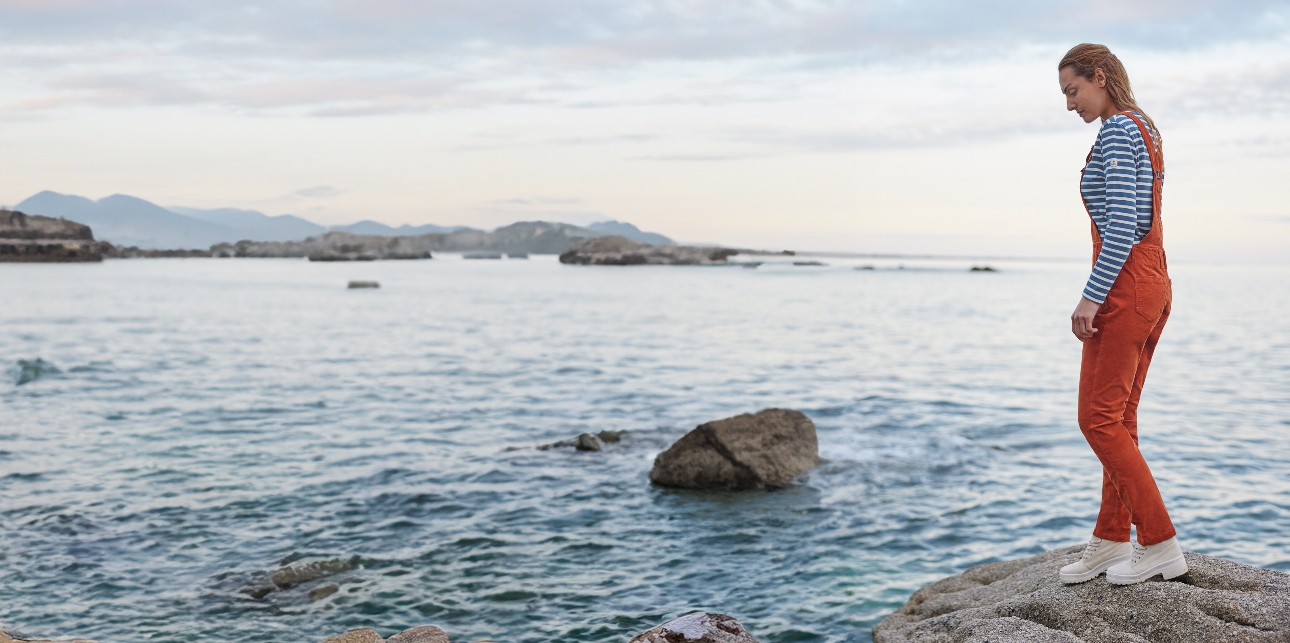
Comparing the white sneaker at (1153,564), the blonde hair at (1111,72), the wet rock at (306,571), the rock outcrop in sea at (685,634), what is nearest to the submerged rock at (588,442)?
the wet rock at (306,571)

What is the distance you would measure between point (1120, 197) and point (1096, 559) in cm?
266

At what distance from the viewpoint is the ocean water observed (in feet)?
32.8

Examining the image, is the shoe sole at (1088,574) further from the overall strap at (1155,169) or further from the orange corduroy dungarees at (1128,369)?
the overall strap at (1155,169)

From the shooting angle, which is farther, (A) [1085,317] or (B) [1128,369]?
(B) [1128,369]

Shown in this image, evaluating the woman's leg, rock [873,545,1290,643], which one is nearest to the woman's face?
the woman's leg

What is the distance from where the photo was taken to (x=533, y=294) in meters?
85.6

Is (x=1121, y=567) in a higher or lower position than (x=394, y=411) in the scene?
higher

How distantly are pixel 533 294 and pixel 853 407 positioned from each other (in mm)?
64551

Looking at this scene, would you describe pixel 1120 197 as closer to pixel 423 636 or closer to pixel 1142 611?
pixel 1142 611

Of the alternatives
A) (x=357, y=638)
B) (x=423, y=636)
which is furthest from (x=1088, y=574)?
(x=357, y=638)

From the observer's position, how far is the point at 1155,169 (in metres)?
5.61

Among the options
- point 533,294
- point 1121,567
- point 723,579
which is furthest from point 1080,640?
point 533,294

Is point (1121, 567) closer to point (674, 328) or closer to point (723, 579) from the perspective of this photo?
point (723, 579)

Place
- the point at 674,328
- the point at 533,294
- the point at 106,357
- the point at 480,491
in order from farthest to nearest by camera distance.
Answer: the point at 533,294 → the point at 674,328 → the point at 106,357 → the point at 480,491
